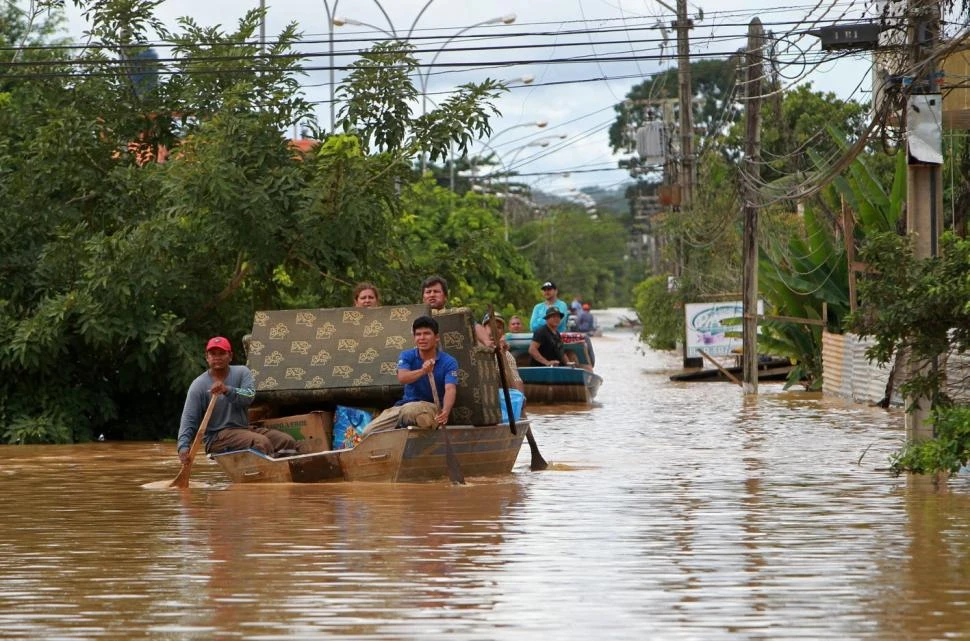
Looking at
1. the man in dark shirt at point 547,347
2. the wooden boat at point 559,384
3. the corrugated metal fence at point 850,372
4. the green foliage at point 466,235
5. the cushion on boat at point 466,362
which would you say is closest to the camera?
the cushion on boat at point 466,362

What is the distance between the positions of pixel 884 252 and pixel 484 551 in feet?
18.8

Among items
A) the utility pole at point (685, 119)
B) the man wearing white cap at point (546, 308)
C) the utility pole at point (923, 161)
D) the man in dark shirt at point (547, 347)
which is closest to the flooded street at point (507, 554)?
the utility pole at point (923, 161)

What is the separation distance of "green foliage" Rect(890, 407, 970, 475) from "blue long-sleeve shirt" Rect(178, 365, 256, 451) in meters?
5.92

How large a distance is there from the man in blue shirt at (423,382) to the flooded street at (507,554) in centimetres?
62

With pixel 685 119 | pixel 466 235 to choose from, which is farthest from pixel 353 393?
pixel 685 119

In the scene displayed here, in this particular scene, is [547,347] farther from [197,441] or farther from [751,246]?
[197,441]

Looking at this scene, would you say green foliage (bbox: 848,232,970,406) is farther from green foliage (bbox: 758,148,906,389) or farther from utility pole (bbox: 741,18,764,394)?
utility pole (bbox: 741,18,764,394)

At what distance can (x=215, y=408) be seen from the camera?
603 inches

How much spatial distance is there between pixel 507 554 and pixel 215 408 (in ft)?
17.3

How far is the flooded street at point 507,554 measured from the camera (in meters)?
8.25

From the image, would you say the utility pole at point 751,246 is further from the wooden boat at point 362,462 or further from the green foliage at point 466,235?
the wooden boat at point 362,462

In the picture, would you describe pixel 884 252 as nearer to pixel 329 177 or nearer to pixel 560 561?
pixel 560 561

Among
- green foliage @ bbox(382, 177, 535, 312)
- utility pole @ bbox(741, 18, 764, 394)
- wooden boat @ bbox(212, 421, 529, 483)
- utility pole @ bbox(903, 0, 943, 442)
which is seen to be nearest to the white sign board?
green foliage @ bbox(382, 177, 535, 312)

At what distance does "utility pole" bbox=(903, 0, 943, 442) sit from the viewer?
648 inches
